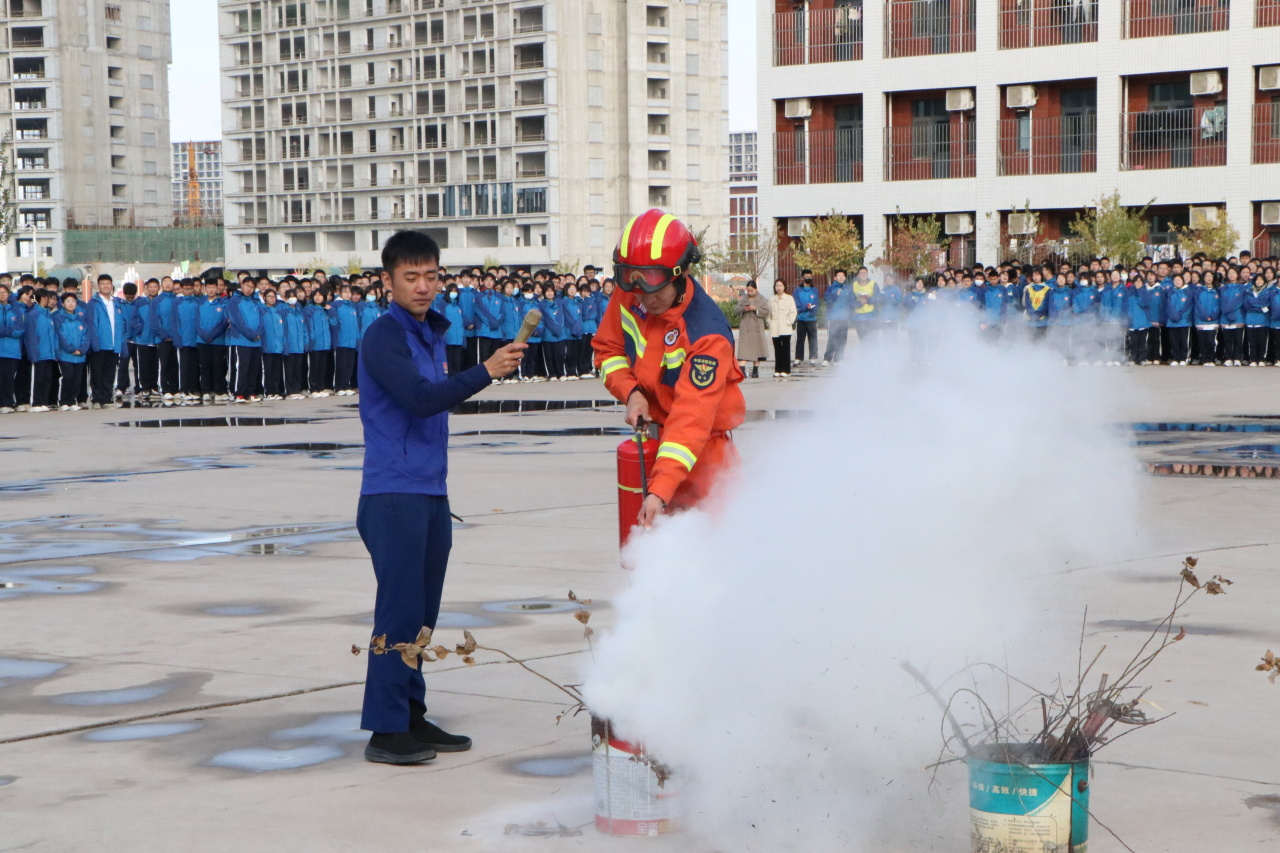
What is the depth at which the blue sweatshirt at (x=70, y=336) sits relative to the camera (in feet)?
83.8

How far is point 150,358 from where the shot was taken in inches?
→ 1105

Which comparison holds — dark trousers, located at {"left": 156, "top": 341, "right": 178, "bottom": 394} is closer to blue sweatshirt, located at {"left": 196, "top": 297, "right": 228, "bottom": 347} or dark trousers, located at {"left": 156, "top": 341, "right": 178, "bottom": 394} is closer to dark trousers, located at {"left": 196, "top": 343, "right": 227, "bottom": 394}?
dark trousers, located at {"left": 196, "top": 343, "right": 227, "bottom": 394}

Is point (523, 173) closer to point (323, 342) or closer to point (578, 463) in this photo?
point (323, 342)

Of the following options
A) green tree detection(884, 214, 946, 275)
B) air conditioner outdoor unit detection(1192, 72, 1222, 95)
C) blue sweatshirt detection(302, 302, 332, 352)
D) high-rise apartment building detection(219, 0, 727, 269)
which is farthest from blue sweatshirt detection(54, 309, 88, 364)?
high-rise apartment building detection(219, 0, 727, 269)

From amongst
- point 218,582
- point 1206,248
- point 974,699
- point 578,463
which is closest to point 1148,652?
point 974,699

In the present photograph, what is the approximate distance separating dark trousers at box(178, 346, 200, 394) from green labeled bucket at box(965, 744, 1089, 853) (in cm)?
2446

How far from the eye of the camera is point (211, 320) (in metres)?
27.0

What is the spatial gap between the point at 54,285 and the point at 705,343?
25.6m

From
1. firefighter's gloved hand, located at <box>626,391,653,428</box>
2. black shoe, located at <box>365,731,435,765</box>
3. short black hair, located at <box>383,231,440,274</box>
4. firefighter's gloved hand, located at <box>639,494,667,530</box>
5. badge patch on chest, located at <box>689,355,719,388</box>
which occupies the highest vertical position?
short black hair, located at <box>383,231,440,274</box>

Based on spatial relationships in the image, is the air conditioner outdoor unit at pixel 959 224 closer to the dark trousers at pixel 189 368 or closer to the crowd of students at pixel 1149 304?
the crowd of students at pixel 1149 304

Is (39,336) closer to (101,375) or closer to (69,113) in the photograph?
(101,375)

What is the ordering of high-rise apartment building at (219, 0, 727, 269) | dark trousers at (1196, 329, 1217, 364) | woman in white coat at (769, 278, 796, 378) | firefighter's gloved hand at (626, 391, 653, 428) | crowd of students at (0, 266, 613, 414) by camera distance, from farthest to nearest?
1. high-rise apartment building at (219, 0, 727, 269)
2. dark trousers at (1196, 329, 1217, 364)
3. woman in white coat at (769, 278, 796, 378)
4. crowd of students at (0, 266, 613, 414)
5. firefighter's gloved hand at (626, 391, 653, 428)

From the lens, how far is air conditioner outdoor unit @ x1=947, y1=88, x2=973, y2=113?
2179 inches

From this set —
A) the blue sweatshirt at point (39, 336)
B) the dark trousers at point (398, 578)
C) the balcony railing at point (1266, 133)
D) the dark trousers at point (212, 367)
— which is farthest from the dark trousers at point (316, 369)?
the balcony railing at point (1266, 133)
